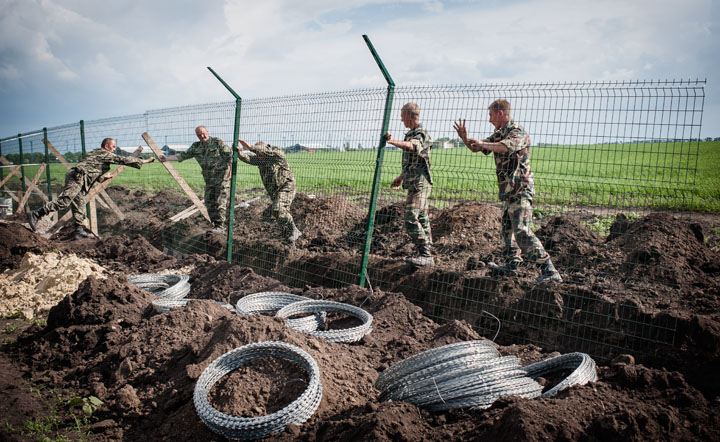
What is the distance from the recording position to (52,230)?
10844mm

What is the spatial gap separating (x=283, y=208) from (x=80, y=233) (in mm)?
5629

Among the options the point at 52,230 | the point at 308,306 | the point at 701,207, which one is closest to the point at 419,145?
the point at 308,306

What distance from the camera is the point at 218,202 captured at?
8977mm

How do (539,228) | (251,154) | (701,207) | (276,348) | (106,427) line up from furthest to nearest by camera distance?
(701,207) → (539,228) → (251,154) → (276,348) → (106,427)

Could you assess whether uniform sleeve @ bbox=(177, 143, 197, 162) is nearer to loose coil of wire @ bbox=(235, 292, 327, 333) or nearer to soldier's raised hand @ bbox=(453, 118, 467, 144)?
loose coil of wire @ bbox=(235, 292, 327, 333)

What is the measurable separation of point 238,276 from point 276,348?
325 cm

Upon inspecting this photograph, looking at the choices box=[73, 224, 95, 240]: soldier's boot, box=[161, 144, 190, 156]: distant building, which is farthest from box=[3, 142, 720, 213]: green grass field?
box=[73, 224, 95, 240]: soldier's boot

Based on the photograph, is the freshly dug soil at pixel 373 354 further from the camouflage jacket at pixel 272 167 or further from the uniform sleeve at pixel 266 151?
the uniform sleeve at pixel 266 151

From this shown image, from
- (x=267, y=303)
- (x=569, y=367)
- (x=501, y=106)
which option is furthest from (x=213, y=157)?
(x=569, y=367)

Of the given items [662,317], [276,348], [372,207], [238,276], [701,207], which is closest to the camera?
[276,348]

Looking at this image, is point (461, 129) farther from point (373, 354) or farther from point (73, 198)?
point (73, 198)

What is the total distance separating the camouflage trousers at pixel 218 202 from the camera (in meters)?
8.91

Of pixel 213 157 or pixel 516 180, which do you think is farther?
pixel 213 157

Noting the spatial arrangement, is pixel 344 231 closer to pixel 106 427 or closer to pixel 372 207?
pixel 372 207
